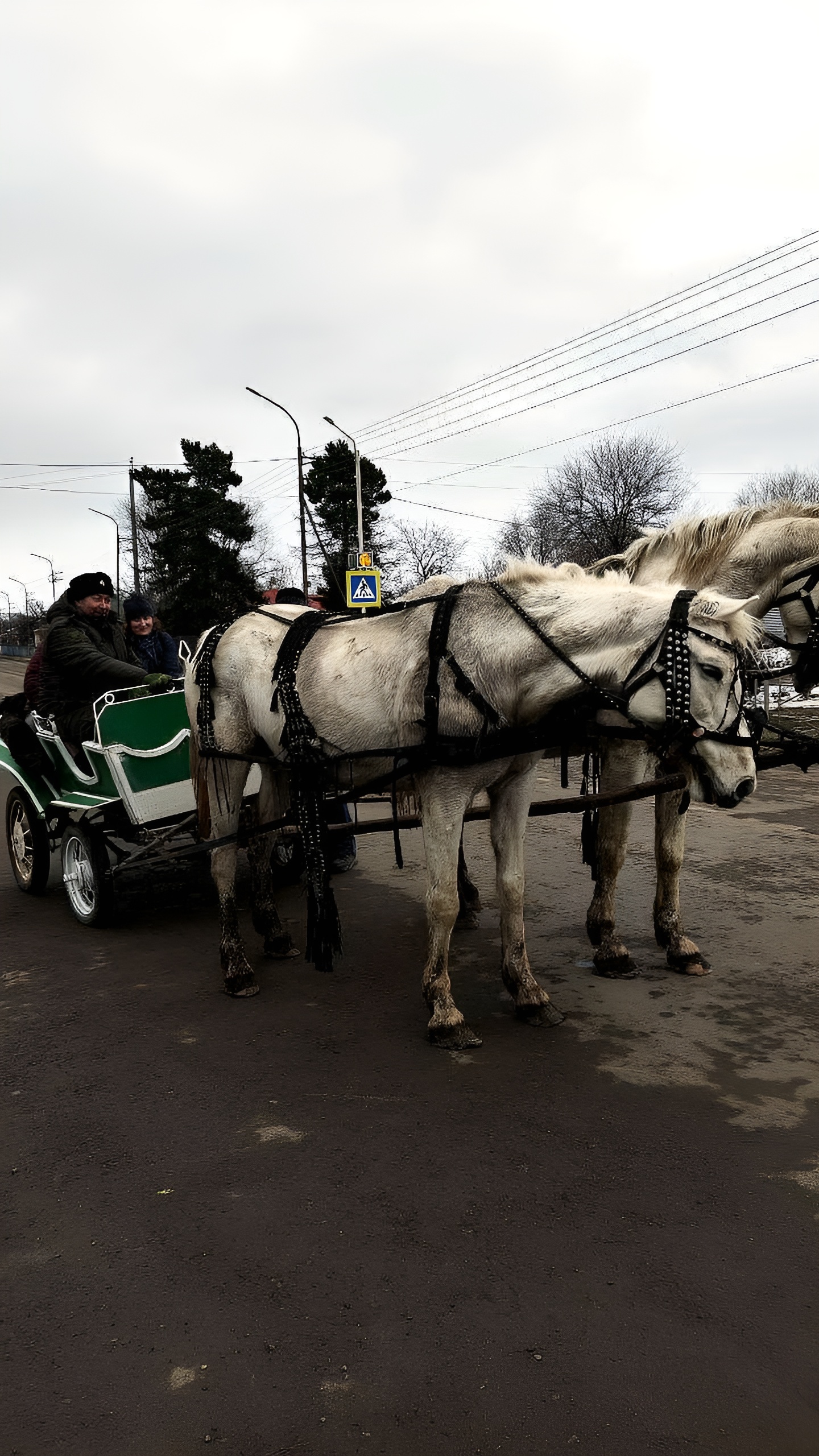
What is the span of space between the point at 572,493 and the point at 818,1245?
141 ft

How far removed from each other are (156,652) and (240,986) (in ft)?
12.4

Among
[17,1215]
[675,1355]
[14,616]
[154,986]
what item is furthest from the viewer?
[14,616]

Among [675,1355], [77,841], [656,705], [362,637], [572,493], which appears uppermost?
[572,493]

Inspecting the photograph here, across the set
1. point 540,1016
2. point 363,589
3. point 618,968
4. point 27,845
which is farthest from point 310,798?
point 363,589

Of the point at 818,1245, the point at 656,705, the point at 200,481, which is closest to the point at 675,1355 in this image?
the point at 818,1245

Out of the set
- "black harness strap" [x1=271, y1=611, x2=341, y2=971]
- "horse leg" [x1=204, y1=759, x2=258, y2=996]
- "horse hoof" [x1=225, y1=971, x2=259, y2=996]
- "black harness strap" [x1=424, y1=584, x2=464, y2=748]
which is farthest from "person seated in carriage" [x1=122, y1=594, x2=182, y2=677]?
"black harness strap" [x1=424, y1=584, x2=464, y2=748]

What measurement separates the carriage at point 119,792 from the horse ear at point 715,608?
3.03 m

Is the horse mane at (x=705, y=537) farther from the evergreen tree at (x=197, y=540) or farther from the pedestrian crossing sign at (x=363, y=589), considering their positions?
the evergreen tree at (x=197, y=540)

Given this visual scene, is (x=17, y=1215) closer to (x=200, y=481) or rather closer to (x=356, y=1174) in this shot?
(x=356, y=1174)

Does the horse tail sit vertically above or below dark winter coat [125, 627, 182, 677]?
below

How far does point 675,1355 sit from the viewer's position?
7.43 feet

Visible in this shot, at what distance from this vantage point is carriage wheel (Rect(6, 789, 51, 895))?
6645mm

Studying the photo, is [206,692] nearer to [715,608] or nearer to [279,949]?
[279,949]

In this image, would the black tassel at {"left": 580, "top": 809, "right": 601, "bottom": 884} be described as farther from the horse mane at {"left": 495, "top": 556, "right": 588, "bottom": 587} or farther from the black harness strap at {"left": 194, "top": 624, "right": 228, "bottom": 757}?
the black harness strap at {"left": 194, "top": 624, "right": 228, "bottom": 757}
